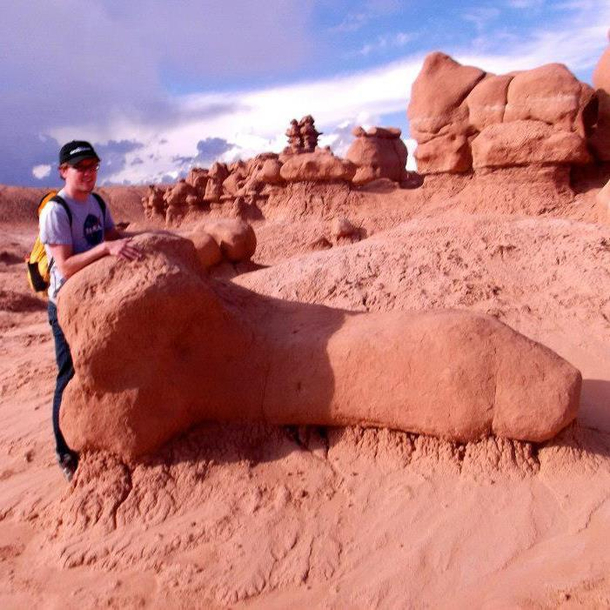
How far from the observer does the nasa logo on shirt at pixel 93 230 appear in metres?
2.62

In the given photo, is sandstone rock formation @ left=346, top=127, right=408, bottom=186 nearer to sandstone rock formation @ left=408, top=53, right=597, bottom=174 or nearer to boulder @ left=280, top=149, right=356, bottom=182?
boulder @ left=280, top=149, right=356, bottom=182

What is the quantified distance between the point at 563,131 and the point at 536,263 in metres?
3.10

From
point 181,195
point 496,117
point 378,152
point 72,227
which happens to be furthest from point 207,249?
point 181,195

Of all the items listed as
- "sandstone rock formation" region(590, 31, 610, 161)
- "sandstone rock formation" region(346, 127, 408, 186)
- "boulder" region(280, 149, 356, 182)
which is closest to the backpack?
"sandstone rock formation" region(590, 31, 610, 161)

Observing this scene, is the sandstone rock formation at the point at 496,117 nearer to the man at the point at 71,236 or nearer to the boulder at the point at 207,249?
the boulder at the point at 207,249

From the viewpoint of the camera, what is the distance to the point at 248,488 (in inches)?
97.5

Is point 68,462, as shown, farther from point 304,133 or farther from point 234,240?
point 304,133

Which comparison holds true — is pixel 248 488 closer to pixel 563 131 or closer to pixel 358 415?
pixel 358 415

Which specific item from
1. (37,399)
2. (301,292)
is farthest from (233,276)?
(37,399)

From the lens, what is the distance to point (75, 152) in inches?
99.3

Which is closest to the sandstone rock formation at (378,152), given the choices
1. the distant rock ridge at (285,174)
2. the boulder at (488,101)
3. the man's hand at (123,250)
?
the distant rock ridge at (285,174)

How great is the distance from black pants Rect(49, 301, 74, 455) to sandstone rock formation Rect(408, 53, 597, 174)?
6462 mm

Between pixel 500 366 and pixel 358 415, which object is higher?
pixel 500 366

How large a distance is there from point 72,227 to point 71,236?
4 centimetres
